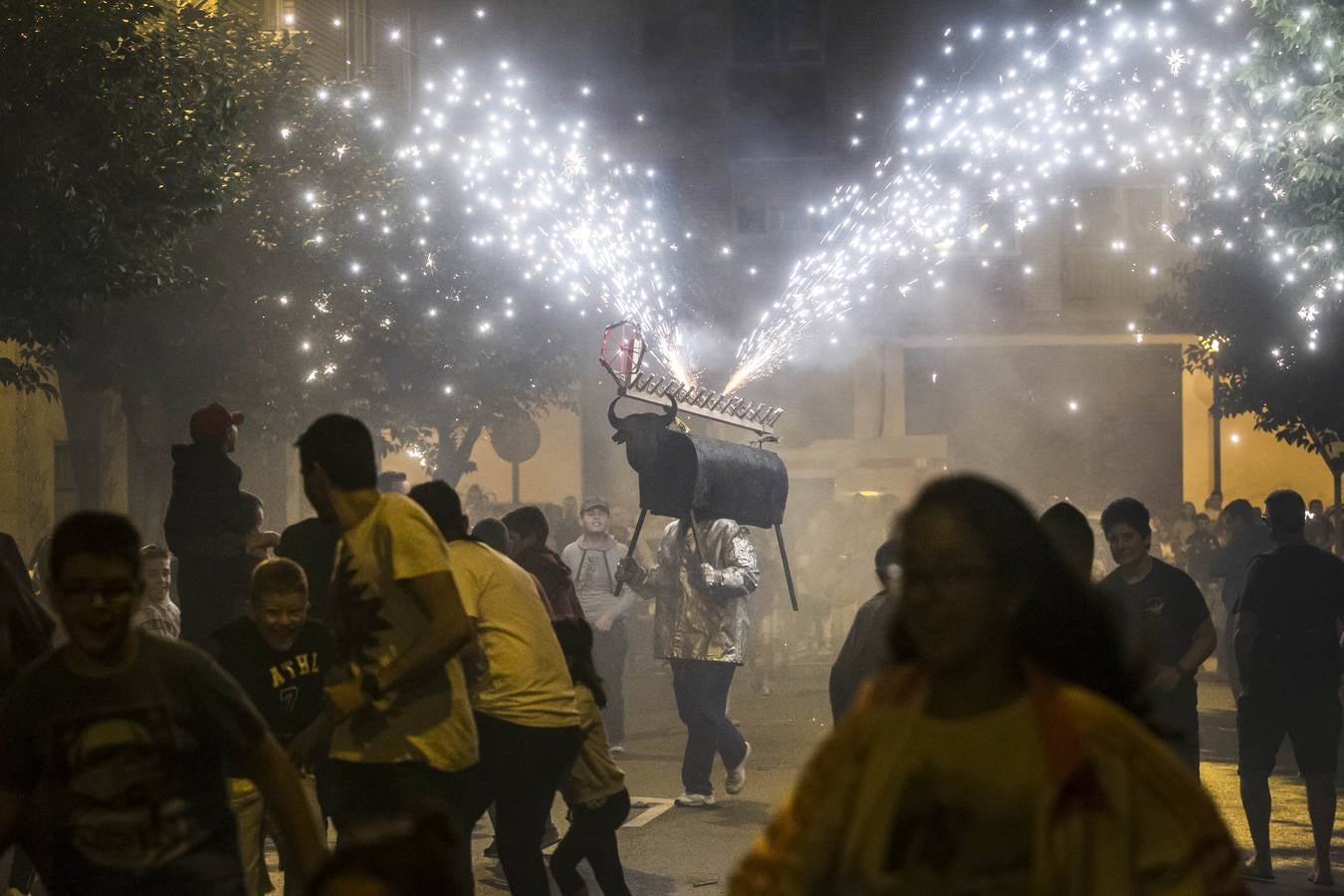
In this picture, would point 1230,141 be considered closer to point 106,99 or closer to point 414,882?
point 106,99

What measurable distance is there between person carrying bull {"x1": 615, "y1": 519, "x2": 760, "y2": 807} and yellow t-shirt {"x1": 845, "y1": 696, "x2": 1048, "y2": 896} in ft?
25.5

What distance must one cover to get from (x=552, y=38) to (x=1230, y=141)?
25.6 meters

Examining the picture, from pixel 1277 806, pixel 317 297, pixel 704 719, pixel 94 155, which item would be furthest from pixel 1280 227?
pixel 317 297

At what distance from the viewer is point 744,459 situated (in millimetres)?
10711

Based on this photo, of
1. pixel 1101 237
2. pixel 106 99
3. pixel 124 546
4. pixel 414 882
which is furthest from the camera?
pixel 1101 237

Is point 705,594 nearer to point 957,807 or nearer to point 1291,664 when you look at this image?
point 1291,664

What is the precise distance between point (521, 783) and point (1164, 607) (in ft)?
9.87

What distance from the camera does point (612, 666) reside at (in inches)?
513

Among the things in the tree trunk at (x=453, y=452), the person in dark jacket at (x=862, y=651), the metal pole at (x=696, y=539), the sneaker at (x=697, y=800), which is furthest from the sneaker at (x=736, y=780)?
the tree trunk at (x=453, y=452)

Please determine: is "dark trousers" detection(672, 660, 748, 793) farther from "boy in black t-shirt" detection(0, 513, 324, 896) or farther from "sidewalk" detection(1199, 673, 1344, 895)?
"boy in black t-shirt" detection(0, 513, 324, 896)

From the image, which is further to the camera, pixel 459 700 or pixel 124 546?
pixel 459 700

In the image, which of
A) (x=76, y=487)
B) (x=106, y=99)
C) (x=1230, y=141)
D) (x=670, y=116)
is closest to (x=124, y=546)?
(x=106, y=99)

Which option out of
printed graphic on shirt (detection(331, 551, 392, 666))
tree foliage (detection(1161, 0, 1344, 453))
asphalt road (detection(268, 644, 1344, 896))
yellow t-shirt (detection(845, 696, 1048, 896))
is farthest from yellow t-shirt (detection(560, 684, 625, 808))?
tree foliage (detection(1161, 0, 1344, 453))

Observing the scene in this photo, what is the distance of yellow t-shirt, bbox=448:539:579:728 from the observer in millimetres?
5855
